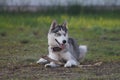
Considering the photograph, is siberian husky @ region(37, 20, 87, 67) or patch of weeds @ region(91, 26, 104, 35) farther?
patch of weeds @ region(91, 26, 104, 35)

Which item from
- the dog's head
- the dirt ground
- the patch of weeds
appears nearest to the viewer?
the dirt ground

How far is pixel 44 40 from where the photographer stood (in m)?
13.2

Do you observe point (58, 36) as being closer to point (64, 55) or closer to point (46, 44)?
point (64, 55)

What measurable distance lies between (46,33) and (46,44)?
214 centimetres

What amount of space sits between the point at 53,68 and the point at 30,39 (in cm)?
407

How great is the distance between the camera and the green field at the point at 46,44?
8609 millimetres

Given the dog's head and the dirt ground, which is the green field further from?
the dog's head

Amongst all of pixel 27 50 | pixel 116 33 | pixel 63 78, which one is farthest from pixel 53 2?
pixel 63 78

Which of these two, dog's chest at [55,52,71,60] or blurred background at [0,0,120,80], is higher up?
dog's chest at [55,52,71,60]

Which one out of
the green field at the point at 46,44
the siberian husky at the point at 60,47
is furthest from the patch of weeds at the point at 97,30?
the siberian husky at the point at 60,47

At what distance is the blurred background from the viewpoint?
8781 millimetres

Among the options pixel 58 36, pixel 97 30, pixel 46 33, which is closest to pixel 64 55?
pixel 58 36

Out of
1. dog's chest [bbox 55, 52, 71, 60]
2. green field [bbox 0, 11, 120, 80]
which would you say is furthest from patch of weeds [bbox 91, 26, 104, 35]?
dog's chest [bbox 55, 52, 71, 60]

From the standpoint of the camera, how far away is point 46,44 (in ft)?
40.8
